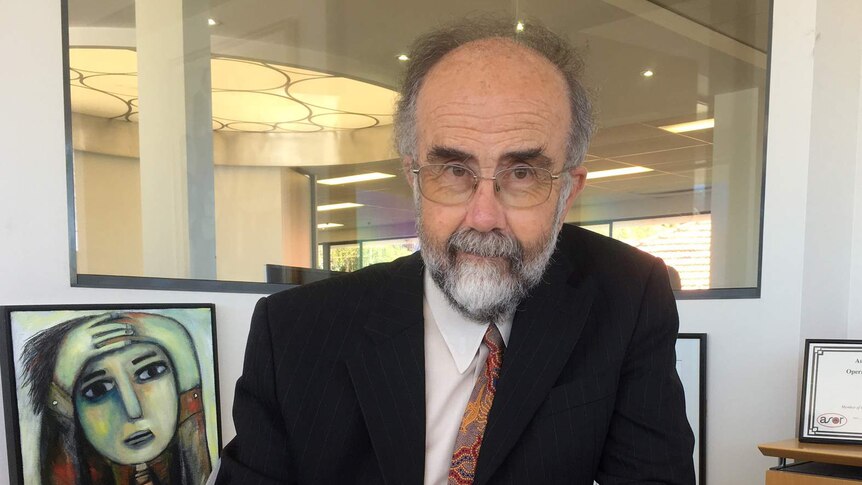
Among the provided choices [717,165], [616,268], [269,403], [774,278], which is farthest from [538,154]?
[717,165]

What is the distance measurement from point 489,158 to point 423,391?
40 centimetres

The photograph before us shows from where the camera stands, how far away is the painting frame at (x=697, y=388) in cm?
247

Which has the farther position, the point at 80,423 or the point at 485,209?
the point at 80,423

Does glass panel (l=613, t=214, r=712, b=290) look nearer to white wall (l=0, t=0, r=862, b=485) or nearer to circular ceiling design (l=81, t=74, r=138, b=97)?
white wall (l=0, t=0, r=862, b=485)

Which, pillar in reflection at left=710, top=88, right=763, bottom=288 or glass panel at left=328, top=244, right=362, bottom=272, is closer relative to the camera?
pillar in reflection at left=710, top=88, right=763, bottom=288

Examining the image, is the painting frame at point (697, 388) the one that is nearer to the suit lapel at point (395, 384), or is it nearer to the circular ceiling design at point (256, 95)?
the circular ceiling design at point (256, 95)

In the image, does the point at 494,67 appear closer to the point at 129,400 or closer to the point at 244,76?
the point at 129,400

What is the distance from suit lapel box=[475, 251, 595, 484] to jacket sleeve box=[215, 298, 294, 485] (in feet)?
1.05

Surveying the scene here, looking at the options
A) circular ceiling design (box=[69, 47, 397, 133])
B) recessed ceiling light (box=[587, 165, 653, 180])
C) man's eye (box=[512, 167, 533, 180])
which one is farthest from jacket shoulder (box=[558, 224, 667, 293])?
recessed ceiling light (box=[587, 165, 653, 180])

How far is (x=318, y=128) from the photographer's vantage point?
3664 mm

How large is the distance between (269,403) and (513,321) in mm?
439

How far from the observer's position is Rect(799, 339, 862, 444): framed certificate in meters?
1.99

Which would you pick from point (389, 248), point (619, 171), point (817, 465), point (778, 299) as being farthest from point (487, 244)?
point (619, 171)

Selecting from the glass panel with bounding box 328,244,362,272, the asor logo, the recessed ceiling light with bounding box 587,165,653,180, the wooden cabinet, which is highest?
the recessed ceiling light with bounding box 587,165,653,180
